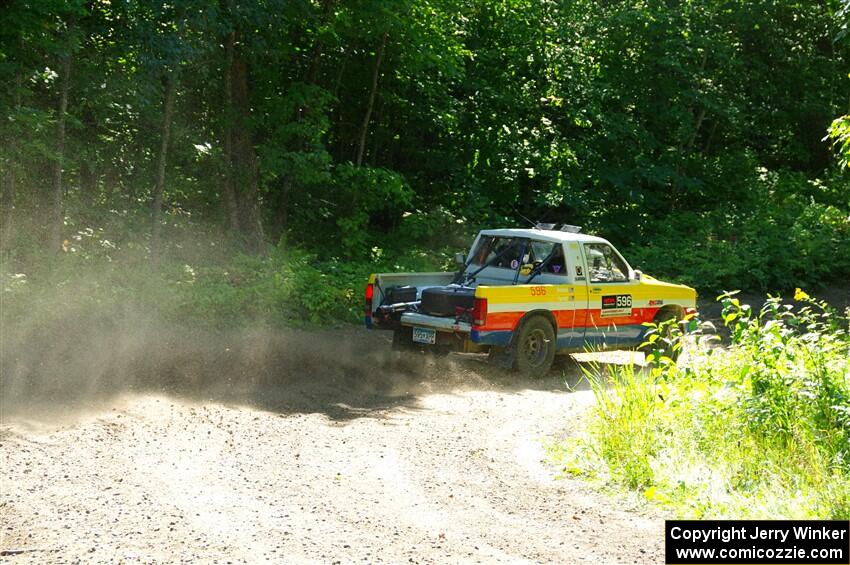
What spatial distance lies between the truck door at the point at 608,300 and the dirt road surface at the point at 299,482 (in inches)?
89.8

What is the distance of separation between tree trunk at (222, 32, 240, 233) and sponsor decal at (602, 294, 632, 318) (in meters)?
9.21

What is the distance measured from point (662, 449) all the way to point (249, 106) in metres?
14.9

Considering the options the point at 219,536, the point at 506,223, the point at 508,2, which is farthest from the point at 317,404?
the point at 508,2

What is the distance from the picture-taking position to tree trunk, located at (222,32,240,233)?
20719mm

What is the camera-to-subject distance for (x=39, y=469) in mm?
8016

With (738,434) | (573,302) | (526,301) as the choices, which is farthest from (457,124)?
(738,434)

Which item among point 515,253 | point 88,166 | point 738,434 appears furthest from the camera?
point 88,166

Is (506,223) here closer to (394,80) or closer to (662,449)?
(394,80)

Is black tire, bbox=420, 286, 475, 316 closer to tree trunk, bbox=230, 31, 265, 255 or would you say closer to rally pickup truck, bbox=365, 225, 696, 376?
rally pickup truck, bbox=365, 225, 696, 376

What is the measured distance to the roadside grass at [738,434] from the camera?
24.0 ft

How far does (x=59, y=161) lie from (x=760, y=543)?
522 inches

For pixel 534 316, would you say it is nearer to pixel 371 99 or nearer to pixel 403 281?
pixel 403 281

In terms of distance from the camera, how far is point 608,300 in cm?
1446

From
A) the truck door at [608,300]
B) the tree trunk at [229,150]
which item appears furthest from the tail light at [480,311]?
the tree trunk at [229,150]
